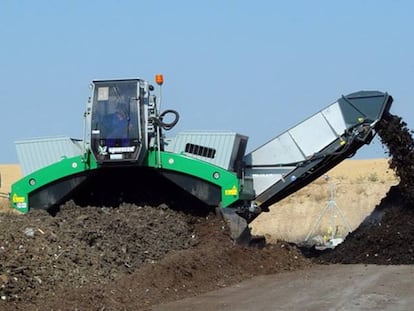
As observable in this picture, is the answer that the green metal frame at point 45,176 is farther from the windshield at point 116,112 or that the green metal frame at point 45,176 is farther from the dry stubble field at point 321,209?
the dry stubble field at point 321,209

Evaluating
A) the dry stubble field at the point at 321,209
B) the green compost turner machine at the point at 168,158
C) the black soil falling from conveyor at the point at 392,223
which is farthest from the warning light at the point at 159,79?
the dry stubble field at the point at 321,209

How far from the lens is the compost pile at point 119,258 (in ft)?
37.0

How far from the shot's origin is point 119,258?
44.8 feet

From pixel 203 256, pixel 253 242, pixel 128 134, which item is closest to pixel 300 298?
pixel 203 256

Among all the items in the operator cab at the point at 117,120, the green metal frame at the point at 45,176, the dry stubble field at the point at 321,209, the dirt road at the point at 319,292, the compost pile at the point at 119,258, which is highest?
the operator cab at the point at 117,120

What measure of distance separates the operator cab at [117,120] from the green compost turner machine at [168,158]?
2 centimetres

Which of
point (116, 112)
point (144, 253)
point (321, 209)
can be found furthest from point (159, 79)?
point (321, 209)

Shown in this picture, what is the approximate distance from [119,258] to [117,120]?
4.28 m

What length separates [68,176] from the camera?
56.4 ft

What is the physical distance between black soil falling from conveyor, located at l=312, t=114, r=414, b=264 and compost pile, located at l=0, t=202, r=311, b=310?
1.16m

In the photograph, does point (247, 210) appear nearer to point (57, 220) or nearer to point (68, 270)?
point (57, 220)

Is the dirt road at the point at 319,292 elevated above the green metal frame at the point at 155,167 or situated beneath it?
situated beneath

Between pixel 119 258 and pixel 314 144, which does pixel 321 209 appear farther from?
pixel 119 258

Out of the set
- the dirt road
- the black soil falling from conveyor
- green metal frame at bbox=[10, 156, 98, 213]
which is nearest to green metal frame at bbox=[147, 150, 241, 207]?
green metal frame at bbox=[10, 156, 98, 213]
